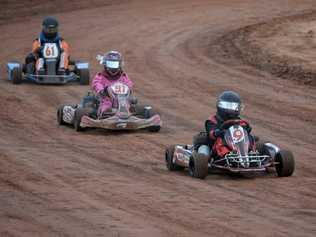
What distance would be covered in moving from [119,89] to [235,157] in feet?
15.9

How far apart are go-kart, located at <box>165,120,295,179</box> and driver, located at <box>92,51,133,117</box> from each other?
4.02 meters

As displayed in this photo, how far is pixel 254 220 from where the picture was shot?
12.3 meters

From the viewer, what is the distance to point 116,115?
19391mm

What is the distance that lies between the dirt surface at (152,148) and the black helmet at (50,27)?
4.13 ft

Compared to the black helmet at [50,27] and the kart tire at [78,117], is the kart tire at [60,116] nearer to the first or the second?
the kart tire at [78,117]

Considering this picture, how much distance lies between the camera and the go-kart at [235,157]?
595 inches

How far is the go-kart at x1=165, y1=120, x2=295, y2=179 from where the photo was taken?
15.1 meters

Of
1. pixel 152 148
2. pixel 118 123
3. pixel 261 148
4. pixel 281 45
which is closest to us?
pixel 261 148

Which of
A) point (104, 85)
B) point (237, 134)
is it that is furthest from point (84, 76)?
point (237, 134)

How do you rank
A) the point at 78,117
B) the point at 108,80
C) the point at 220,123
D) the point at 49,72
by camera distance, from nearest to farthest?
the point at 220,123
the point at 78,117
the point at 108,80
the point at 49,72

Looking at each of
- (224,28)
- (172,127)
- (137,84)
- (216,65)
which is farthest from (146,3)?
(172,127)

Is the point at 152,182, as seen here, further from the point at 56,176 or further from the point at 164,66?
the point at 164,66

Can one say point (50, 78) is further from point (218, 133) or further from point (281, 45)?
point (218, 133)

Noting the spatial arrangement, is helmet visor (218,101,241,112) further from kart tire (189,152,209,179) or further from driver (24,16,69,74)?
driver (24,16,69,74)
